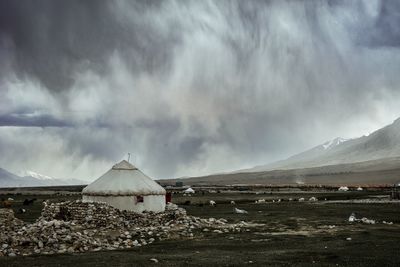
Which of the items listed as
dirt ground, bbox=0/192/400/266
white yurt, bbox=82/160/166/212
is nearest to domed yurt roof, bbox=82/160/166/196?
white yurt, bbox=82/160/166/212

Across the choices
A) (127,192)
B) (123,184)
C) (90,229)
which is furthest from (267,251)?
(123,184)

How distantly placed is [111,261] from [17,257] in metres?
3.83

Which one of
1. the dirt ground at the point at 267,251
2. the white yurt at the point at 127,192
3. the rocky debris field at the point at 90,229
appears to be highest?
the white yurt at the point at 127,192

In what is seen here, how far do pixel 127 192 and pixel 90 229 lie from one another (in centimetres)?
810

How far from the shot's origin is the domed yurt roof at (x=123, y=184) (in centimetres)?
3341

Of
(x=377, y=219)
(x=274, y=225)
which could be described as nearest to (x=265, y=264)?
(x=274, y=225)

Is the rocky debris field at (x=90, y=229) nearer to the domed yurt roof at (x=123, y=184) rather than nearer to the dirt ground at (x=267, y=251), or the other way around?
the dirt ground at (x=267, y=251)

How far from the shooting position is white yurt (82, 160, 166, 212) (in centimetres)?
3331

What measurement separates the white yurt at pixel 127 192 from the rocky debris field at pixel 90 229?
245cm

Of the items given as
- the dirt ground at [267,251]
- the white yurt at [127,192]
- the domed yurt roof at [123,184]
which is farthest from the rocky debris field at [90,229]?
the domed yurt roof at [123,184]

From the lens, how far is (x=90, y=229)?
2523cm

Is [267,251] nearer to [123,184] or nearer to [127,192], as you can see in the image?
[127,192]

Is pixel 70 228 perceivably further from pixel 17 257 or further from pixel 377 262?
pixel 377 262

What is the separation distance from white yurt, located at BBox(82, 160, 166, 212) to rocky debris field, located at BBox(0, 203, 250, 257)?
8.05 ft
